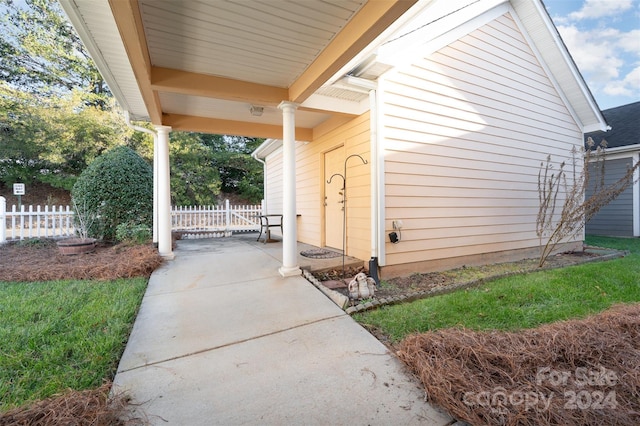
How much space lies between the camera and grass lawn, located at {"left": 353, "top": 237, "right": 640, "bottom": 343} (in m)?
2.44

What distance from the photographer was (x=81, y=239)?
526 cm

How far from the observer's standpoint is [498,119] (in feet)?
16.7

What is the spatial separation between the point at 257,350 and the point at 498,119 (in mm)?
5750

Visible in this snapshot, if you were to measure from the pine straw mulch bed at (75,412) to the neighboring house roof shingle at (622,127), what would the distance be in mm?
12216

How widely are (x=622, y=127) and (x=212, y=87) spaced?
12.9 m

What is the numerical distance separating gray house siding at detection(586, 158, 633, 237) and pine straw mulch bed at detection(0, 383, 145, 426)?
11.2 meters

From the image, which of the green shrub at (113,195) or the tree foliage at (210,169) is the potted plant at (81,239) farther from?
the tree foliage at (210,169)

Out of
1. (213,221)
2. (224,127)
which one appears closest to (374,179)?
(224,127)

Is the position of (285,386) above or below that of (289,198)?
below

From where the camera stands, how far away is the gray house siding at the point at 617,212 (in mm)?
7870

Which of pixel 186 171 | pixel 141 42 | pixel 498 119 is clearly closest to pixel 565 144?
pixel 498 119

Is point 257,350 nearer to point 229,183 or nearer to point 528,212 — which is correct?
point 528,212

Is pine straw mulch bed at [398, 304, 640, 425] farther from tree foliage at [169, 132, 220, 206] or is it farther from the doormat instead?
tree foliage at [169, 132, 220, 206]

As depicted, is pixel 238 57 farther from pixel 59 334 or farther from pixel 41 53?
pixel 41 53
